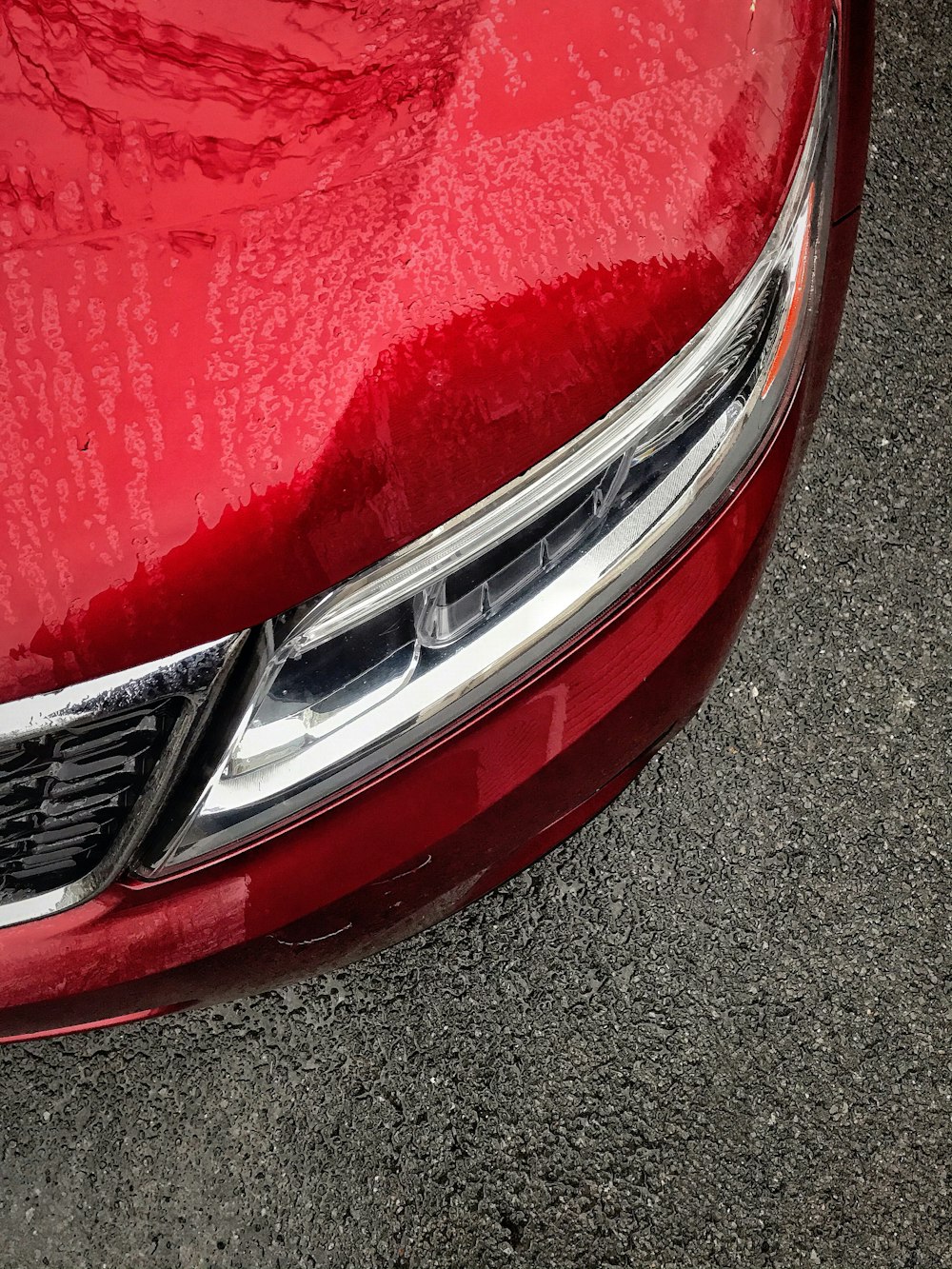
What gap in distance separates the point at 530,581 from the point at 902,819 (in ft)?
4.06

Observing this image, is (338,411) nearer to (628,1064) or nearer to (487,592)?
(487,592)

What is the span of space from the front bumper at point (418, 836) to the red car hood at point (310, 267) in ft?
0.91

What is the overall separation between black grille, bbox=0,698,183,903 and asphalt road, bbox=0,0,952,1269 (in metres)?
0.87

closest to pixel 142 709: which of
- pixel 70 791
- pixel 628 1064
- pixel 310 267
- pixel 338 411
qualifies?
pixel 70 791

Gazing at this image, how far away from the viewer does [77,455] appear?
1.02 meters

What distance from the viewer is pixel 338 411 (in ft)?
3.41

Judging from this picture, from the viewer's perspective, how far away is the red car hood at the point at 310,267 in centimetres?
102

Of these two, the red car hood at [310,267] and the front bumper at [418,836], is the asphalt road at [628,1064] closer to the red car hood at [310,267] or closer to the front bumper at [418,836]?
the front bumper at [418,836]

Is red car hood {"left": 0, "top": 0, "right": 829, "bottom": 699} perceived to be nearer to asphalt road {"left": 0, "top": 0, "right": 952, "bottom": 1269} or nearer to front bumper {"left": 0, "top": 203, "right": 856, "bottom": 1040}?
front bumper {"left": 0, "top": 203, "right": 856, "bottom": 1040}

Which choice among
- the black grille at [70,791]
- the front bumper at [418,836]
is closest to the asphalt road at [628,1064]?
the front bumper at [418,836]

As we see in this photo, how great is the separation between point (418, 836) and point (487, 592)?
0.31 metres

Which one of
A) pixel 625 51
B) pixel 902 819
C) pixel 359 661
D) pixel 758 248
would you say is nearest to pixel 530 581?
pixel 359 661

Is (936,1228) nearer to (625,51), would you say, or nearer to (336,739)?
(336,739)

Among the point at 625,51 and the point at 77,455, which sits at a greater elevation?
the point at 625,51
